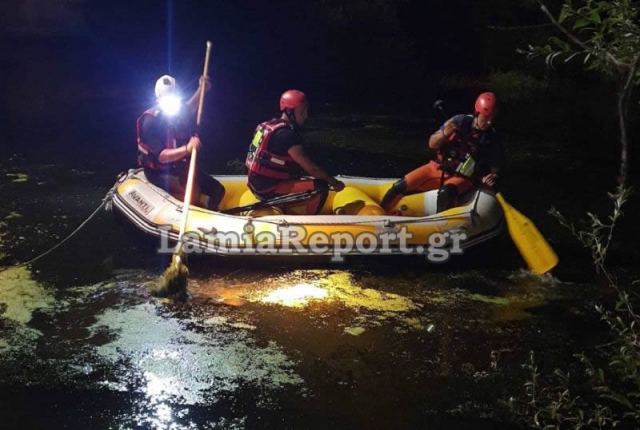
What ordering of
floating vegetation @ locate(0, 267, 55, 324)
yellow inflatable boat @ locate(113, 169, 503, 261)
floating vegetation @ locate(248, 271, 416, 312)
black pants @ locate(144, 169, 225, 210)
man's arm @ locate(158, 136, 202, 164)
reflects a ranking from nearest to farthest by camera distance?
1. floating vegetation @ locate(0, 267, 55, 324)
2. floating vegetation @ locate(248, 271, 416, 312)
3. yellow inflatable boat @ locate(113, 169, 503, 261)
4. man's arm @ locate(158, 136, 202, 164)
5. black pants @ locate(144, 169, 225, 210)

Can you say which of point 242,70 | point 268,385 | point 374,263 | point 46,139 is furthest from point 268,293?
point 242,70

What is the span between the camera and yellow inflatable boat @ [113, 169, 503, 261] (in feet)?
18.7

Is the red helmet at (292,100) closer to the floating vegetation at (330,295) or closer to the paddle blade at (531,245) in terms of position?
the floating vegetation at (330,295)

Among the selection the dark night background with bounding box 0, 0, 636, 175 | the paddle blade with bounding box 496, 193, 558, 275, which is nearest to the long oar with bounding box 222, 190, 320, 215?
the paddle blade with bounding box 496, 193, 558, 275

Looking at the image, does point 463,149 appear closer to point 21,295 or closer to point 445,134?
point 445,134

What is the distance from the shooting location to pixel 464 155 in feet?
20.6

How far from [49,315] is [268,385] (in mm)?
1918

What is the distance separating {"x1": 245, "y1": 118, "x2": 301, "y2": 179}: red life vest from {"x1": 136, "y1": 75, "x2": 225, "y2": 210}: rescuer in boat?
0.49 meters

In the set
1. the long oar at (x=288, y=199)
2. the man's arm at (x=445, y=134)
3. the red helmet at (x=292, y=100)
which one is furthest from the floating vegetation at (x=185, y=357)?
the man's arm at (x=445, y=134)

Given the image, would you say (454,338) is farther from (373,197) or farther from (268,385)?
(373,197)

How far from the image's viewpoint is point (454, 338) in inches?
198

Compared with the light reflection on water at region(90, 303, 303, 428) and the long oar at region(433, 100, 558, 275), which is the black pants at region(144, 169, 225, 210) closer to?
the light reflection on water at region(90, 303, 303, 428)

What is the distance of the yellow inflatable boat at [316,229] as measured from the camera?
5688mm

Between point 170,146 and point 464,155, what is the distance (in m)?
2.67
